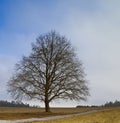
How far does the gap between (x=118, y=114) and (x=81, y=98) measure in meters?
15.2

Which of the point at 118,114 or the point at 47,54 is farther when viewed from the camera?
the point at 47,54

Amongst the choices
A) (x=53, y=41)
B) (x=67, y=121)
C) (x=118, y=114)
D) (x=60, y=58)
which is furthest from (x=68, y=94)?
(x=67, y=121)

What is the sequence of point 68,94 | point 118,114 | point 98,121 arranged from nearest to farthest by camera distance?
point 98,121 < point 118,114 < point 68,94

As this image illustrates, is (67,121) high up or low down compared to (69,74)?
down

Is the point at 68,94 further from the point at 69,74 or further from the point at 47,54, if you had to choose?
the point at 47,54

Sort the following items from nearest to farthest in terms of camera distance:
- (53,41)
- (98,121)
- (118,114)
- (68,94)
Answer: (98,121) → (118,114) → (68,94) → (53,41)

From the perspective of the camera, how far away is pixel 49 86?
52.0m

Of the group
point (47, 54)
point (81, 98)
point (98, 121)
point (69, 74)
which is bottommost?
point (98, 121)

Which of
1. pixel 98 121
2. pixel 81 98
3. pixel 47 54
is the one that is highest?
Result: pixel 47 54

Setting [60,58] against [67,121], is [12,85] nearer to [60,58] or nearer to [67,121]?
[60,58]

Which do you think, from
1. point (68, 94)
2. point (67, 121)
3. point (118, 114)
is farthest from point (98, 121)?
point (68, 94)

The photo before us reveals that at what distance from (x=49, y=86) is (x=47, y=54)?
16.2 feet

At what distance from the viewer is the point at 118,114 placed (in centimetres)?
3669

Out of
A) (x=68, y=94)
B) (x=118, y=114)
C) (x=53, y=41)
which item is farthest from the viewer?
(x=53, y=41)
